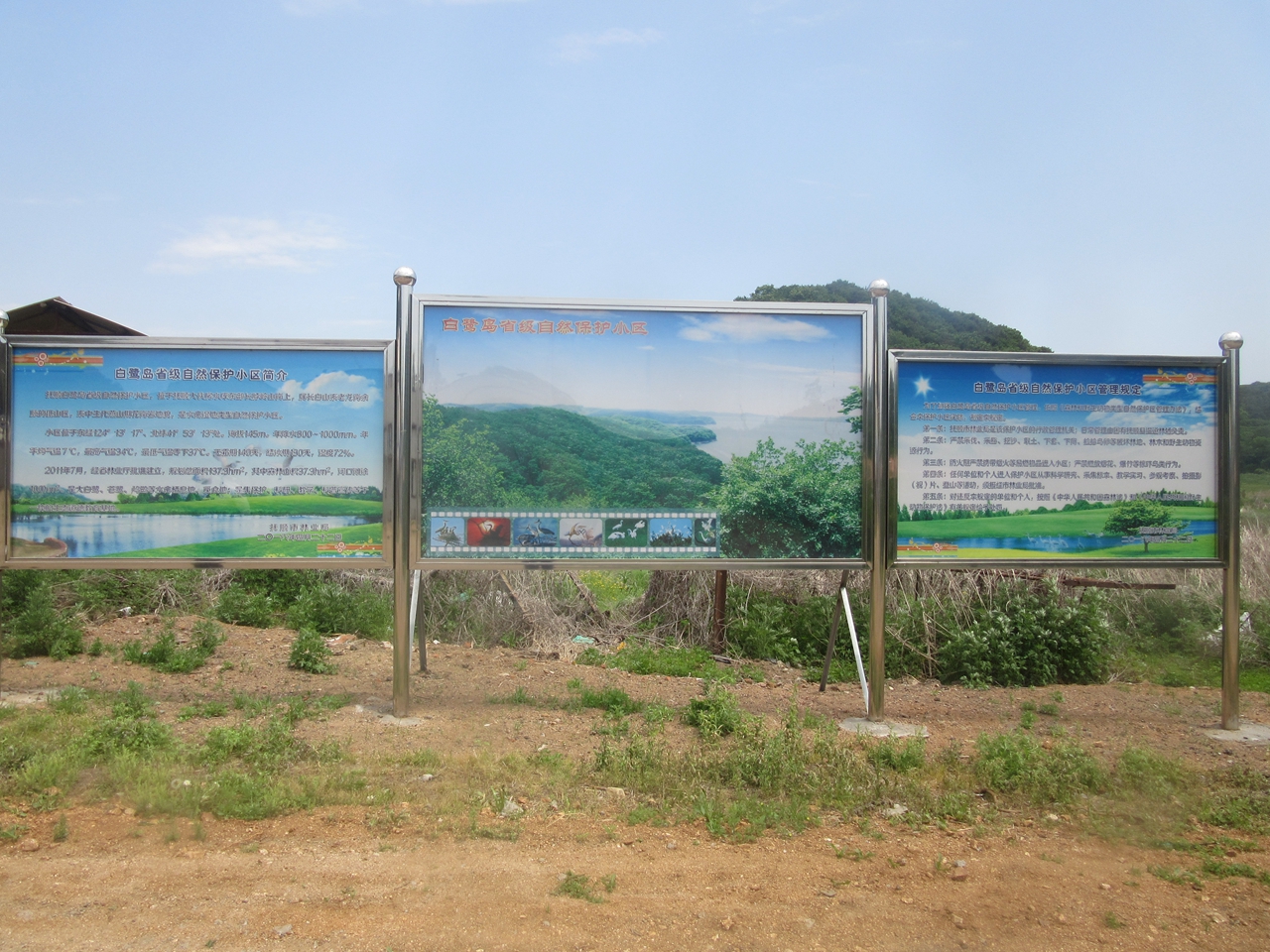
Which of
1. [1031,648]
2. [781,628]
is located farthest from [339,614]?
[1031,648]

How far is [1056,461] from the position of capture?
22.6 ft

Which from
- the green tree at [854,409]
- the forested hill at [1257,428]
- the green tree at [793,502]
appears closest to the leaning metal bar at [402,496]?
the green tree at [793,502]

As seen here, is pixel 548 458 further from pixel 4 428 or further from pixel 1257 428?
pixel 1257 428

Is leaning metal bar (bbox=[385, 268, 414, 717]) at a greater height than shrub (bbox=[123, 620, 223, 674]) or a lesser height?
greater

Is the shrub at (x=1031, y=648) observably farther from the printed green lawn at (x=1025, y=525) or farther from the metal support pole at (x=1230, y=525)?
the printed green lawn at (x=1025, y=525)

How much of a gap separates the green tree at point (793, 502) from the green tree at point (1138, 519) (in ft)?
6.34

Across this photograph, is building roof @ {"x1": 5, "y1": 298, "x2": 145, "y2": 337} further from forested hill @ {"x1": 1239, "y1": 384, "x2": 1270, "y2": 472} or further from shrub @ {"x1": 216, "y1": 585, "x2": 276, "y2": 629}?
forested hill @ {"x1": 1239, "y1": 384, "x2": 1270, "y2": 472}

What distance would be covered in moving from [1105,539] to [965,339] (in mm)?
14116

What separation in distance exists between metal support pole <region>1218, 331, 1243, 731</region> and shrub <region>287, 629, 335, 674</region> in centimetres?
704

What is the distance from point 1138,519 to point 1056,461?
2.54 feet

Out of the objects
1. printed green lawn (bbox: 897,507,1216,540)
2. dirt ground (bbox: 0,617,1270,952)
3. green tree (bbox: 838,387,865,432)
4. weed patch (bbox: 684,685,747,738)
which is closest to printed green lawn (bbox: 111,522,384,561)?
dirt ground (bbox: 0,617,1270,952)

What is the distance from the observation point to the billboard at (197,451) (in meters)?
6.65

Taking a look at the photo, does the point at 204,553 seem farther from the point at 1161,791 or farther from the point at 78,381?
the point at 1161,791

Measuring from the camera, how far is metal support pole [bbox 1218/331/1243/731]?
6.90 metres
